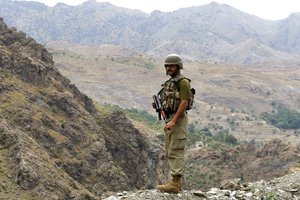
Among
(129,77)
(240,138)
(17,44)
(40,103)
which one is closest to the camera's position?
(40,103)

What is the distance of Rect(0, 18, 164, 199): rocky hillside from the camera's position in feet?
80.0

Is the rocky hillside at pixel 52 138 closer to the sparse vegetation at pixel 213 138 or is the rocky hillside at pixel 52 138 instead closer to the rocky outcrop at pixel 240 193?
the rocky outcrop at pixel 240 193

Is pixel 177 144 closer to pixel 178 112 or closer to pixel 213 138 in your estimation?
pixel 178 112

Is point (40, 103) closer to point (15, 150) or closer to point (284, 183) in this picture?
point (15, 150)

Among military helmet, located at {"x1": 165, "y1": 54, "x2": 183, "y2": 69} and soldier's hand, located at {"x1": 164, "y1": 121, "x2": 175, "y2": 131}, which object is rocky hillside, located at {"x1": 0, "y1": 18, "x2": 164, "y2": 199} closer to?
soldier's hand, located at {"x1": 164, "y1": 121, "x2": 175, "y2": 131}

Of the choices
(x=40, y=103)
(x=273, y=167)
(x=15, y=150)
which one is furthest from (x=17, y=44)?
(x=273, y=167)

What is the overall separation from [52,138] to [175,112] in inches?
892

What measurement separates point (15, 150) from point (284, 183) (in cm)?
1550

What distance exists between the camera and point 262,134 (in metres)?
143

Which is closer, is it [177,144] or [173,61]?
[173,61]

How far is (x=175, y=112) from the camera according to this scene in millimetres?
9602

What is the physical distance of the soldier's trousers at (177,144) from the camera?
9.72 metres

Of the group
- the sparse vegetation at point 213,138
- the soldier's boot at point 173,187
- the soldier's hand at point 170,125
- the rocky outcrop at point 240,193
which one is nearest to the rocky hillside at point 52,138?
the rocky outcrop at point 240,193

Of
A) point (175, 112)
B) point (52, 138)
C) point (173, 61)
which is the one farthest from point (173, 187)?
point (52, 138)
